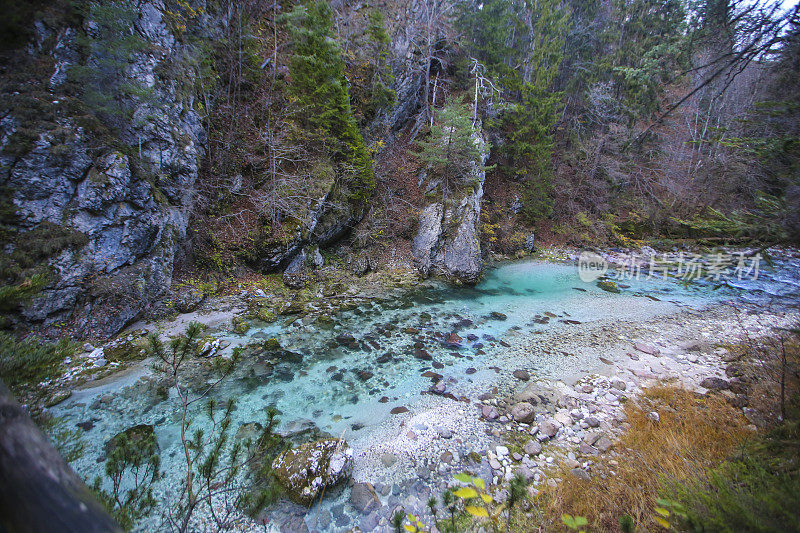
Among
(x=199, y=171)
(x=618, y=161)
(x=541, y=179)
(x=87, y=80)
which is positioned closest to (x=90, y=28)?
(x=87, y=80)

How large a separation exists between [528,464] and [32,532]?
447 cm

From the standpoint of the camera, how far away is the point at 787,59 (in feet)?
9.76

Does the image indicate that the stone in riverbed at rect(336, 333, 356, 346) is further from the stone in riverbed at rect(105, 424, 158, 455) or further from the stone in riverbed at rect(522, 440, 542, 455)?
the stone in riverbed at rect(522, 440, 542, 455)

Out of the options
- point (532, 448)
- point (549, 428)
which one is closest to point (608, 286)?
point (549, 428)

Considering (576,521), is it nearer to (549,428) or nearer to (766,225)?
(549,428)

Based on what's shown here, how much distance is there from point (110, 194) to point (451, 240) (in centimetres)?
1004

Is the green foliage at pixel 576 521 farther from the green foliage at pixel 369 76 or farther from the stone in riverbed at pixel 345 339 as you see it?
the green foliage at pixel 369 76

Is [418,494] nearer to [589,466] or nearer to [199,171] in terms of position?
[589,466]

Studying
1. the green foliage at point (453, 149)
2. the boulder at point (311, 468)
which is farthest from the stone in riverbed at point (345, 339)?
the green foliage at point (453, 149)

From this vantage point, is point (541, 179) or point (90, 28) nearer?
point (90, 28)

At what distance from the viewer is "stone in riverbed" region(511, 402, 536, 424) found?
Answer: 4.31 m

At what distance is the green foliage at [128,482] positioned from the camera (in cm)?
208

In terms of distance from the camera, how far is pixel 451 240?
431 inches

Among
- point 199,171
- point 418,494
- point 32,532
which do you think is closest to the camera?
point 32,532
